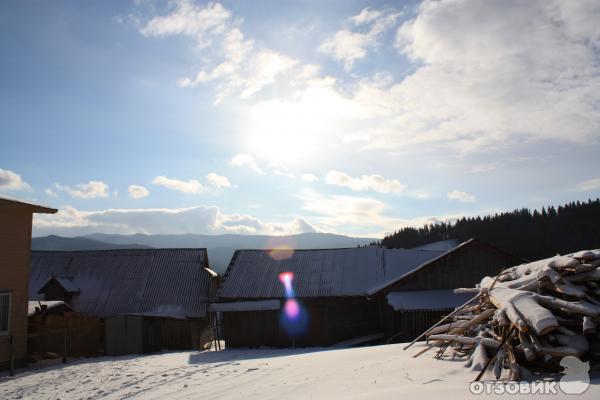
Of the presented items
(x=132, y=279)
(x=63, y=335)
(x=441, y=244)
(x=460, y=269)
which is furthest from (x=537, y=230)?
(x=63, y=335)

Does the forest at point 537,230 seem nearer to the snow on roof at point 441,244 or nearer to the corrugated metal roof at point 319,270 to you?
the snow on roof at point 441,244

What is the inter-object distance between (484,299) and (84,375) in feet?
35.8

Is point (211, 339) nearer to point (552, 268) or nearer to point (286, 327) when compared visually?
point (286, 327)

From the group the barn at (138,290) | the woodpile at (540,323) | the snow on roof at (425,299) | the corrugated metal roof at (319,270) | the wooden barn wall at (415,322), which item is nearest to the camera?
the woodpile at (540,323)

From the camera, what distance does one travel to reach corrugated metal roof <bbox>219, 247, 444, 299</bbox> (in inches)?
1081

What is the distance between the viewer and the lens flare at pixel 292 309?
26.8 meters

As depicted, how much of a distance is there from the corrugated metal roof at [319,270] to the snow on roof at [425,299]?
96.4 inches

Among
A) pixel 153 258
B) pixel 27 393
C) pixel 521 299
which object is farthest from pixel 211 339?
pixel 521 299

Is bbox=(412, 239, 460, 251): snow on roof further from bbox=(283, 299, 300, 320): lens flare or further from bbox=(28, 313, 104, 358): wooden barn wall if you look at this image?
bbox=(28, 313, 104, 358): wooden barn wall

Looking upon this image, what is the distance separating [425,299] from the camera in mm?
24703

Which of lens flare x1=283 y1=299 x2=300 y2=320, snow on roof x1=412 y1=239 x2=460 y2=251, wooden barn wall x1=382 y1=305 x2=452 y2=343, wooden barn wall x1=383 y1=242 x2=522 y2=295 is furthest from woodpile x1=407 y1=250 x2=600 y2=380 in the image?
snow on roof x1=412 y1=239 x2=460 y2=251

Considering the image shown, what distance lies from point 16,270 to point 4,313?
150 cm

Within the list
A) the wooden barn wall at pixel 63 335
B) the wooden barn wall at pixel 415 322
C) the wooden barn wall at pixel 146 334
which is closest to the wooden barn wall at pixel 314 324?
the wooden barn wall at pixel 146 334

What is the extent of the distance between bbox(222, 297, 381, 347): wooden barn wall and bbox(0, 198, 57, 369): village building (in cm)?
1228
